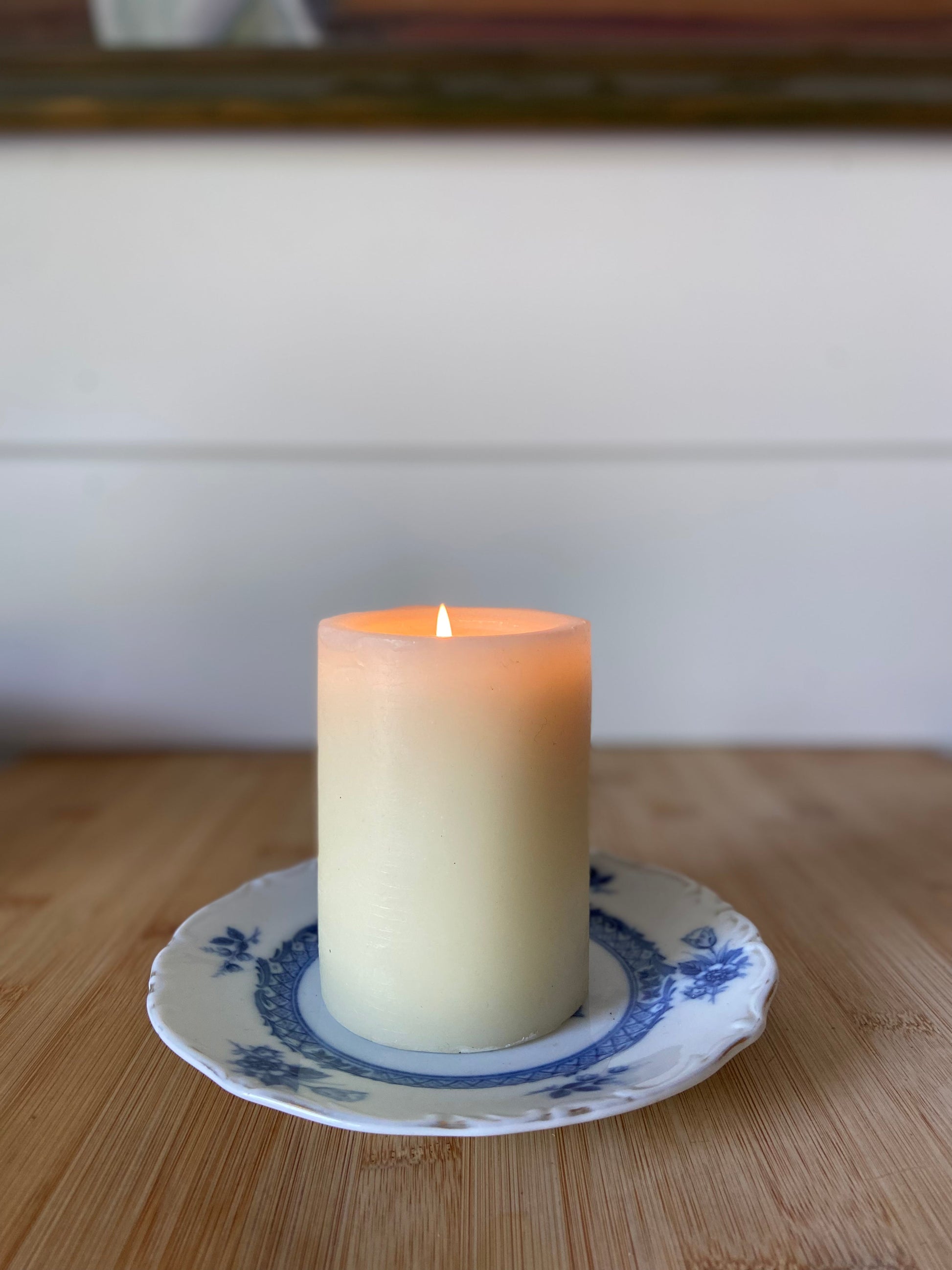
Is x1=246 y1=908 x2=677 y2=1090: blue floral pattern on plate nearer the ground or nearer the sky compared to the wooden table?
nearer the sky

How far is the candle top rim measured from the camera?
327mm

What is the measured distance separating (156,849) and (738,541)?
0.45 meters

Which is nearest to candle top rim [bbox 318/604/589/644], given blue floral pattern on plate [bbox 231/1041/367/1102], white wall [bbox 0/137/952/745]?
blue floral pattern on plate [bbox 231/1041/367/1102]

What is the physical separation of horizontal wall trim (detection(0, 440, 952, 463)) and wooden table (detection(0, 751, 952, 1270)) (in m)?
0.34

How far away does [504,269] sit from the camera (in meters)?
0.69

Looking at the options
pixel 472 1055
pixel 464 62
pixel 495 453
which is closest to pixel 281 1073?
pixel 472 1055

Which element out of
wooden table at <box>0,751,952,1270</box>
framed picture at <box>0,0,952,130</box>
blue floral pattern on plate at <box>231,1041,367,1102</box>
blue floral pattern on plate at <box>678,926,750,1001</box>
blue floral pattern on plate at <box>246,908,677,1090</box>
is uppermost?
framed picture at <box>0,0,952,130</box>

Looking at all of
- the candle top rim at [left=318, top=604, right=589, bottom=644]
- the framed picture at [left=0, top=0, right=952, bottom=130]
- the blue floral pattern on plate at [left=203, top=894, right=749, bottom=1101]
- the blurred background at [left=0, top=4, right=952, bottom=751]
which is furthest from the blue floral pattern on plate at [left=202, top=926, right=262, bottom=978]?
the framed picture at [left=0, top=0, right=952, bottom=130]

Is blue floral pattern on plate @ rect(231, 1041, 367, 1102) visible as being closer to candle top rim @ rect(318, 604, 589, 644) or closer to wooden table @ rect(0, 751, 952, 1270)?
wooden table @ rect(0, 751, 952, 1270)

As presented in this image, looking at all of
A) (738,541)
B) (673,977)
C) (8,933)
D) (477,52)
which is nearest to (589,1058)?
(673,977)

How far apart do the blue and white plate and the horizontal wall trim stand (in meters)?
0.39

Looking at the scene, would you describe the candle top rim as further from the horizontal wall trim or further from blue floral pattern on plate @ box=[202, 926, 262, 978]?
the horizontal wall trim

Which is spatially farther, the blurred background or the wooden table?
the blurred background

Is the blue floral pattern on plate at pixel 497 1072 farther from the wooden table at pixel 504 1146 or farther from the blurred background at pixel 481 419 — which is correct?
the blurred background at pixel 481 419
